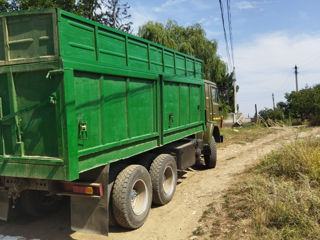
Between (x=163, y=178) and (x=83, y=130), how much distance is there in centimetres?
233

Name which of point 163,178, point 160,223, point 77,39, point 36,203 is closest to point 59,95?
point 77,39

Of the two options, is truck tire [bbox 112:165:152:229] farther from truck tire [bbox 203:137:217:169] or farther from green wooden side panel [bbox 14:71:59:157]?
truck tire [bbox 203:137:217:169]

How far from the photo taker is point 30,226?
4227 millimetres

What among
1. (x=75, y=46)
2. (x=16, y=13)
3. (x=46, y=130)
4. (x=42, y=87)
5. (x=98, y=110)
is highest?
(x=16, y=13)

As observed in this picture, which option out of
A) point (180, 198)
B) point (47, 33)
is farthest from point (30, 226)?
point (47, 33)

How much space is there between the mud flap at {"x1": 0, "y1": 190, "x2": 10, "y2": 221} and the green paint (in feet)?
2.11

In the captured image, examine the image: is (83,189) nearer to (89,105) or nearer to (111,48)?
(89,105)

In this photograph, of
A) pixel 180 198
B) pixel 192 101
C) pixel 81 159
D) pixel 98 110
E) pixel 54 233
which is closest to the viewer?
pixel 81 159

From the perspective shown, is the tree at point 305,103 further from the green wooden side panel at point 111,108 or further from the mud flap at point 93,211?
the mud flap at point 93,211

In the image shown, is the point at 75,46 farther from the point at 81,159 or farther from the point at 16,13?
the point at 81,159

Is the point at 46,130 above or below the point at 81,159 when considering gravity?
above

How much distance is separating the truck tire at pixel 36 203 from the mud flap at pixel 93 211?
1124mm

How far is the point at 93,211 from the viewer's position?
11.2 feet

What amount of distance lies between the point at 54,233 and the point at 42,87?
2340 mm
